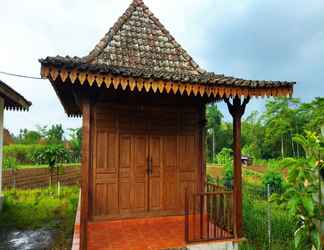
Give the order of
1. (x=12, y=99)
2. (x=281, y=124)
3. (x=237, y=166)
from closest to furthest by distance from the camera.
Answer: (x=237, y=166), (x=12, y=99), (x=281, y=124)

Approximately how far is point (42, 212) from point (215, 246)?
5318 millimetres

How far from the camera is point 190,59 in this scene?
5715mm

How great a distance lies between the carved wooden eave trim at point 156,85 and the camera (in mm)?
3122

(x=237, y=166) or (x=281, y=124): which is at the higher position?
(x=281, y=124)

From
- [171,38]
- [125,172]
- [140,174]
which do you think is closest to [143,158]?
[140,174]

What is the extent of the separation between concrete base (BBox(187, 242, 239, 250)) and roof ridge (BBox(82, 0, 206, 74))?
11.1 feet

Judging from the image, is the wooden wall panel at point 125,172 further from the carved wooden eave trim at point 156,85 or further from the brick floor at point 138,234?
the carved wooden eave trim at point 156,85

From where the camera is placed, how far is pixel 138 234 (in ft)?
14.0

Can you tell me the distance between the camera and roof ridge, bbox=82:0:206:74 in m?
4.86

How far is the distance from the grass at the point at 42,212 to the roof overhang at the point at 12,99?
289 centimetres

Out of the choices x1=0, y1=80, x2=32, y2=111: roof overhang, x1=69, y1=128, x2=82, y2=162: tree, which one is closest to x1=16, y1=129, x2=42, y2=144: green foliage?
x1=69, y1=128, x2=82, y2=162: tree

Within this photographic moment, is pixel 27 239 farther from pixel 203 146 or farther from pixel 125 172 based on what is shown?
pixel 203 146

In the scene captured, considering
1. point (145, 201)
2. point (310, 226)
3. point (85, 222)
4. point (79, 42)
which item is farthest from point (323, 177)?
point (79, 42)

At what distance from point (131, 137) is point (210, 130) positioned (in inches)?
961
